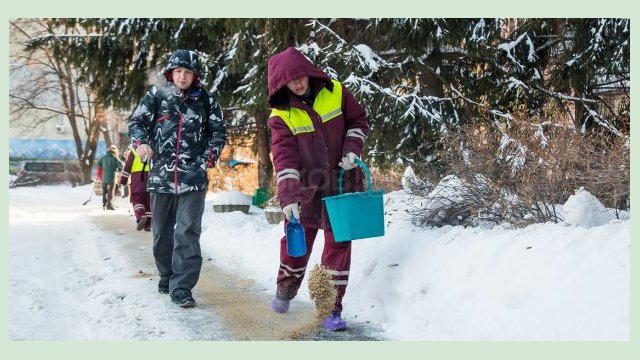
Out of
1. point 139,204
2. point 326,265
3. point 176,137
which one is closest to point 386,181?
point 139,204

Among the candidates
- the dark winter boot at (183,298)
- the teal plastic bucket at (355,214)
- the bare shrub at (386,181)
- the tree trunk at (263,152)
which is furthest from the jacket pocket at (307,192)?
the tree trunk at (263,152)

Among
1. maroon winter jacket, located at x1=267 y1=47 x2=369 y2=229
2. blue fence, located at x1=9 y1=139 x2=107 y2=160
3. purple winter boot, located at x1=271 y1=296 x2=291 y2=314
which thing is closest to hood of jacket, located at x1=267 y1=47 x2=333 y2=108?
maroon winter jacket, located at x1=267 y1=47 x2=369 y2=229

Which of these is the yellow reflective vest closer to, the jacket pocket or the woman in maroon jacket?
the woman in maroon jacket

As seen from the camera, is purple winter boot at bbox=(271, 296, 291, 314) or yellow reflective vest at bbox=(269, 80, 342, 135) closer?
yellow reflective vest at bbox=(269, 80, 342, 135)

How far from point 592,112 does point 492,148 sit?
15.4ft

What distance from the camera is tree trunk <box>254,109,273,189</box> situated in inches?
568

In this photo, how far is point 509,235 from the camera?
14.8 ft

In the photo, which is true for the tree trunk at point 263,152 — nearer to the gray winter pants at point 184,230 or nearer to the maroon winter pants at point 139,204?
the maroon winter pants at point 139,204

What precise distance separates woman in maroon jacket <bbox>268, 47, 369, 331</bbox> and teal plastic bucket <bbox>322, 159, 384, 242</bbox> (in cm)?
16

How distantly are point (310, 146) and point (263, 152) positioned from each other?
33.5 ft

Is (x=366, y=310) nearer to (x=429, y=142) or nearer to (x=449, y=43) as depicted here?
(x=429, y=142)

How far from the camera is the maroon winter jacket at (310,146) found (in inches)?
181

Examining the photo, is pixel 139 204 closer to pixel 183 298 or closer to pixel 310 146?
pixel 183 298

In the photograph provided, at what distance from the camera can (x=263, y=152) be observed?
1480 cm
